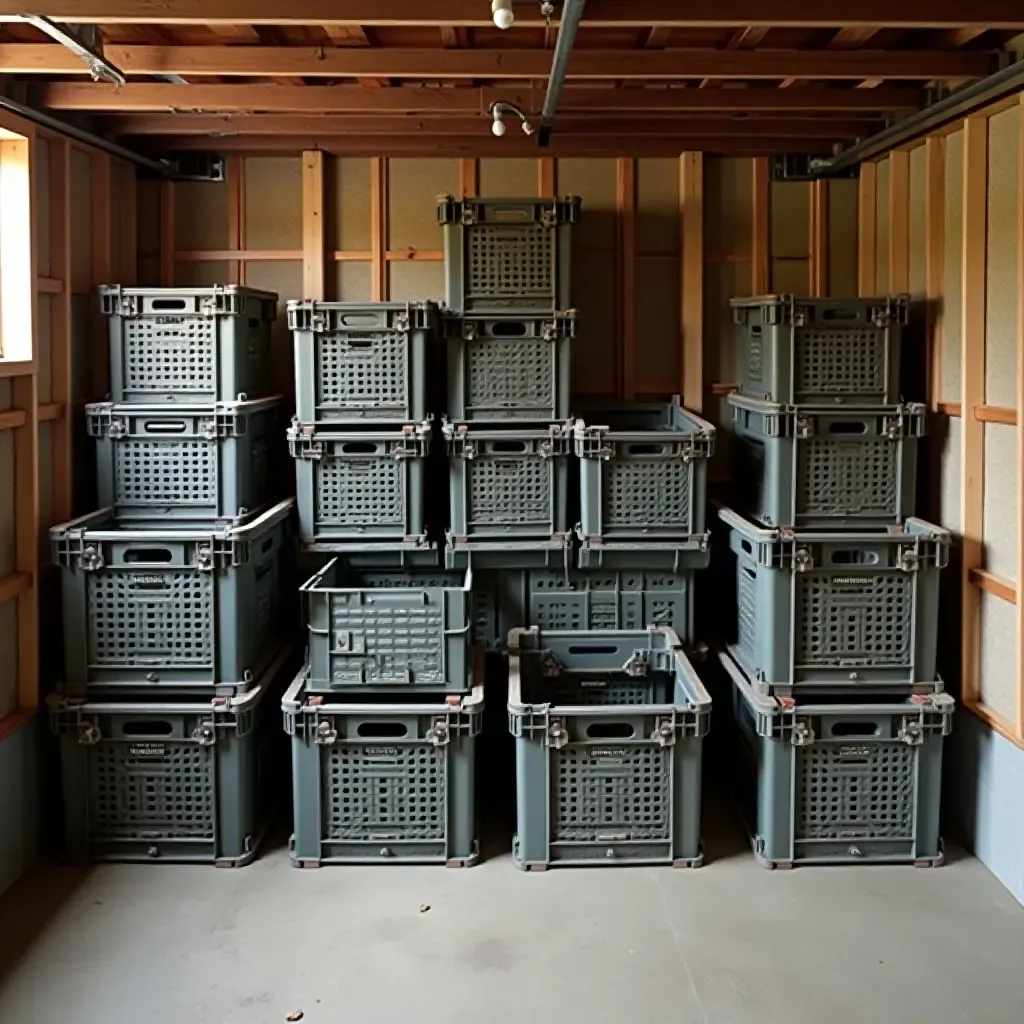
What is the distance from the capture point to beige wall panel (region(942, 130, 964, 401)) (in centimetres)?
414

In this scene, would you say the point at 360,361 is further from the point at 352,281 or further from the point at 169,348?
the point at 352,281

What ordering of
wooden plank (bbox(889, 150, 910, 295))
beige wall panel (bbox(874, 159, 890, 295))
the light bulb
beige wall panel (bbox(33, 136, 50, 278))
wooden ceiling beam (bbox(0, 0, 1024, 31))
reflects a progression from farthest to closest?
beige wall panel (bbox(874, 159, 890, 295))
wooden plank (bbox(889, 150, 910, 295))
beige wall panel (bbox(33, 136, 50, 278))
wooden ceiling beam (bbox(0, 0, 1024, 31))
the light bulb

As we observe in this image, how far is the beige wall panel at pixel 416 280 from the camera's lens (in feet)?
16.6

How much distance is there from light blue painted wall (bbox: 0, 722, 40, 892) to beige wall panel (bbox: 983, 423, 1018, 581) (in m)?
3.36

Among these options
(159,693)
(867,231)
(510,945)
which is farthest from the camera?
(867,231)

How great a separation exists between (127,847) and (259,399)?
1.73m

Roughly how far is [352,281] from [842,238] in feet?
7.07

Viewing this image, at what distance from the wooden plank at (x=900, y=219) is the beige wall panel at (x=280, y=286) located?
2.49 metres

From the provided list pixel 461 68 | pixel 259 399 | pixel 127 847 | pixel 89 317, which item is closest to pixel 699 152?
pixel 461 68

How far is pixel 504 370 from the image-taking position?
4480 mm

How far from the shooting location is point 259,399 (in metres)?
4.58

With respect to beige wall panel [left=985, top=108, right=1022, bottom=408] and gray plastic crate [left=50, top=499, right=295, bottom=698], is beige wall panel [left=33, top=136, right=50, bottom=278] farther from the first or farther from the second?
beige wall panel [left=985, top=108, right=1022, bottom=408]

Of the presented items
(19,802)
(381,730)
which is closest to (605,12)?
(381,730)

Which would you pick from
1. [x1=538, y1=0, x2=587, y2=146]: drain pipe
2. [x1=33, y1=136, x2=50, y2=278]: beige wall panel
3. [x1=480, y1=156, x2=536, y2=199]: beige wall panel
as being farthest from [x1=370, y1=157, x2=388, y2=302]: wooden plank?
[x1=33, y1=136, x2=50, y2=278]: beige wall panel
